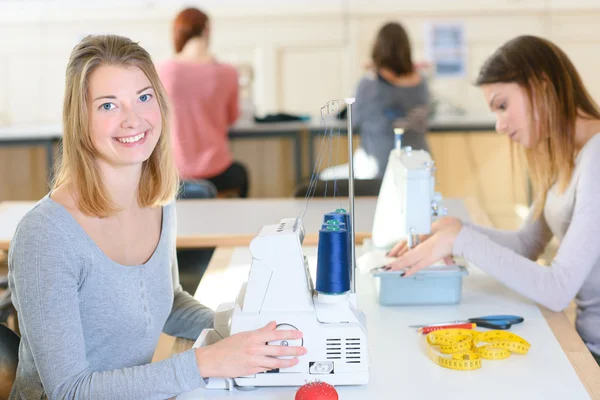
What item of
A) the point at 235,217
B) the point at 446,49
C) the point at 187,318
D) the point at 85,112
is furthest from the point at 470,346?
the point at 446,49

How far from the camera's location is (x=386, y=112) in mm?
4234

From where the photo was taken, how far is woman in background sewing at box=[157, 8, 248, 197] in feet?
12.9

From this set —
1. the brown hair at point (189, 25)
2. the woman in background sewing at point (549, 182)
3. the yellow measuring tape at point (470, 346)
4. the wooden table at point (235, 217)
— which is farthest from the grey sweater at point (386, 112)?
the yellow measuring tape at point (470, 346)

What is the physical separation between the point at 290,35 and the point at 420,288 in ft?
16.9

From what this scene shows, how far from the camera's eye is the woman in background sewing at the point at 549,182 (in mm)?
1625

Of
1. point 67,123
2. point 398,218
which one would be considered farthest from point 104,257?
point 398,218

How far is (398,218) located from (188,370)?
68cm

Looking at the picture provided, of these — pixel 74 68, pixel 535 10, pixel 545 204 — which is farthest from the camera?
pixel 535 10

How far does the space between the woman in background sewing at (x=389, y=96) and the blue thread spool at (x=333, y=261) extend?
2830 millimetres

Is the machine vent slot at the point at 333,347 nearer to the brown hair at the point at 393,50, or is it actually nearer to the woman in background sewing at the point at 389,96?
the woman in background sewing at the point at 389,96

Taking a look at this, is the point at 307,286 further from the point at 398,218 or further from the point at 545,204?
the point at 545,204

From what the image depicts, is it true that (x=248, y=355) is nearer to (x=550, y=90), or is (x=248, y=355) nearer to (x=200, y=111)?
(x=550, y=90)

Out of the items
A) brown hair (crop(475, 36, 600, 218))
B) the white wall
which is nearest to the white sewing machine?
brown hair (crop(475, 36, 600, 218))

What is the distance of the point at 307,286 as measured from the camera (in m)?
1.23
